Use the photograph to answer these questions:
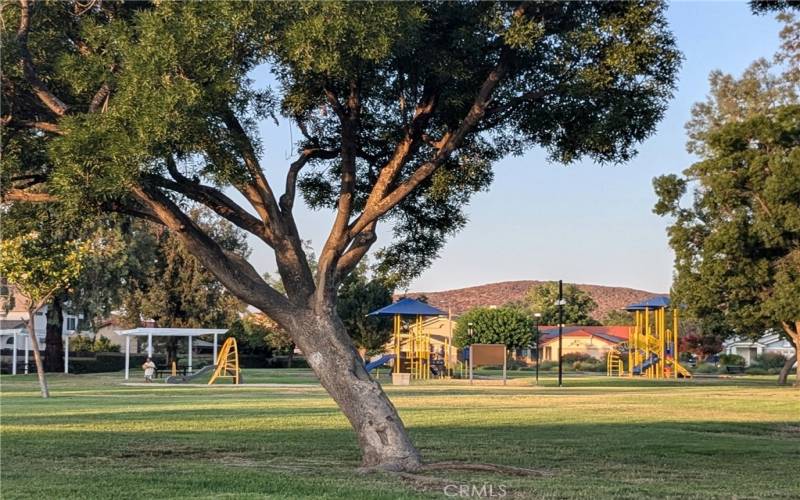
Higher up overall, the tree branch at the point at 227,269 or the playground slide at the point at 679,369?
the tree branch at the point at 227,269

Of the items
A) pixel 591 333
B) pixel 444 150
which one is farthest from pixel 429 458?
pixel 591 333

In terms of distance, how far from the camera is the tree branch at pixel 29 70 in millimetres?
11750

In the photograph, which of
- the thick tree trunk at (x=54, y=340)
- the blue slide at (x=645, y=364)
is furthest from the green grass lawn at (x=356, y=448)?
the thick tree trunk at (x=54, y=340)

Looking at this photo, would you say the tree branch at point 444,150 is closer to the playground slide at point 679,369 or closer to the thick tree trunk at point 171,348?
the playground slide at point 679,369

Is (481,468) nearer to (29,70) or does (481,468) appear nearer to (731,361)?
(29,70)

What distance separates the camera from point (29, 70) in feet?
39.7

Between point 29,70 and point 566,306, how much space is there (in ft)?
356

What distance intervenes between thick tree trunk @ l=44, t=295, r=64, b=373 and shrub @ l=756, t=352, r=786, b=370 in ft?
170

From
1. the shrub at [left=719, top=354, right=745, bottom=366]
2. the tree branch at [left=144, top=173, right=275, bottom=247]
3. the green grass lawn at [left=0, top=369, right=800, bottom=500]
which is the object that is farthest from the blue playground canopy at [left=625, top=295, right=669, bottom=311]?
the tree branch at [left=144, top=173, right=275, bottom=247]

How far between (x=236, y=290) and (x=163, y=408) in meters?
11.7

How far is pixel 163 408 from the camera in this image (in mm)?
23469

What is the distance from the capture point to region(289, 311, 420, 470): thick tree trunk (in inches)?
470
